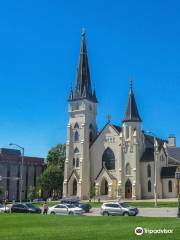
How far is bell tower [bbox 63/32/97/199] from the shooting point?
9550 cm

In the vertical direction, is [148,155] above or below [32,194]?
above

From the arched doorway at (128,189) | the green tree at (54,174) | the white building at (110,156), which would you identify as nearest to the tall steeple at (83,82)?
the white building at (110,156)

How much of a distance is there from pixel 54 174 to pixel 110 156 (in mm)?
15102

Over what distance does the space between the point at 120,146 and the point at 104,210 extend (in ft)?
165

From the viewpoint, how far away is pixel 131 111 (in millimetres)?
93938

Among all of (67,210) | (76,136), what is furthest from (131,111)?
(67,210)

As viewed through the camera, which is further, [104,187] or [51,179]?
[51,179]

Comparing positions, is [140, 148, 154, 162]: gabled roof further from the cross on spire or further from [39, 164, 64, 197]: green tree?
[39, 164, 64, 197]: green tree

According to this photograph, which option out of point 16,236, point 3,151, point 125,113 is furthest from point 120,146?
point 16,236

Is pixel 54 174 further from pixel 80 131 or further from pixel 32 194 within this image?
pixel 80 131

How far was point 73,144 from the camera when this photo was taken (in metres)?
99.5

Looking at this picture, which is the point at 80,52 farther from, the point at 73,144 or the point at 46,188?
the point at 46,188

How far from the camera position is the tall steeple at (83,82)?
332 ft

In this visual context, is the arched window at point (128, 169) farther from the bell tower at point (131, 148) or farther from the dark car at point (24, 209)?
the dark car at point (24, 209)
